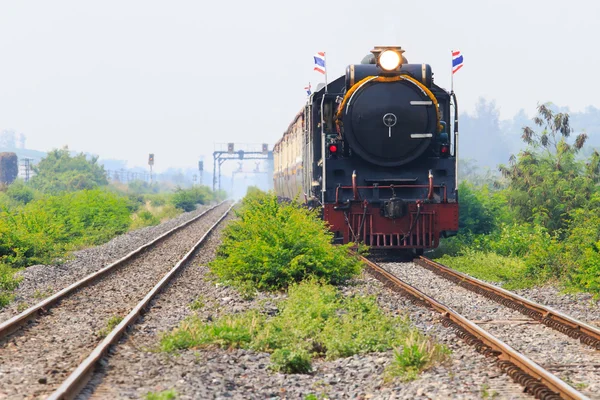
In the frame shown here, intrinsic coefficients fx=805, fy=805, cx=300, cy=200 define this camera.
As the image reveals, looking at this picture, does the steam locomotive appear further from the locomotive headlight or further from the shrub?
the shrub

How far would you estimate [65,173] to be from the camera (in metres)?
72.3

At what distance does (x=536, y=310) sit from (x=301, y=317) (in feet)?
9.95

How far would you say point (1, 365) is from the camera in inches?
279

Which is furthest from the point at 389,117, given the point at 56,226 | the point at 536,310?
the point at 56,226

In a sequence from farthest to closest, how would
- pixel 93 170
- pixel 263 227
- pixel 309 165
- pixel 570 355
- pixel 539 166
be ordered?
pixel 93 170, pixel 539 166, pixel 309 165, pixel 263 227, pixel 570 355

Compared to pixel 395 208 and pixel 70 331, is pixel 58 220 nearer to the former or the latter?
pixel 395 208

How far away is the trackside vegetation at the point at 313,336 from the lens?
714 centimetres

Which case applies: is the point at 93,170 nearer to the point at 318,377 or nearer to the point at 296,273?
the point at 296,273

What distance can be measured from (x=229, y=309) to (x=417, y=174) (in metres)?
7.00

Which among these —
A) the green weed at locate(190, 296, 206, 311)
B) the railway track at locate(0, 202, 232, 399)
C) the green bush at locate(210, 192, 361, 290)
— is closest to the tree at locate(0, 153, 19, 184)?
the railway track at locate(0, 202, 232, 399)

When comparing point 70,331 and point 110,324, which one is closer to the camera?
point 70,331

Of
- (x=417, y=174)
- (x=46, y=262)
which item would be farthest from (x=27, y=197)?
(x=417, y=174)

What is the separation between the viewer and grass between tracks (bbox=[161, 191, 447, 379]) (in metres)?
7.36

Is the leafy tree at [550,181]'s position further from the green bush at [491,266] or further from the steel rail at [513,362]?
the steel rail at [513,362]
